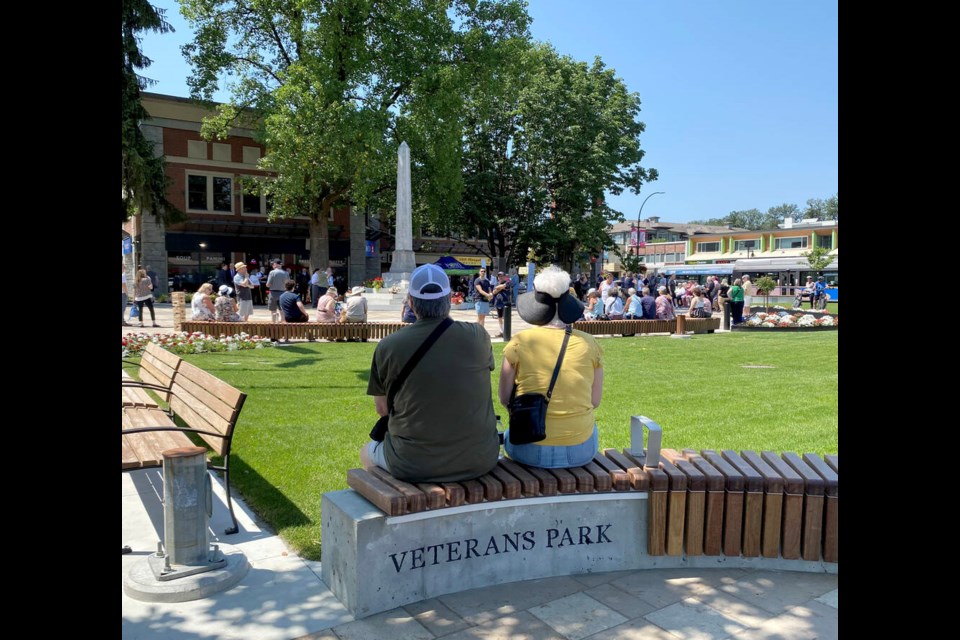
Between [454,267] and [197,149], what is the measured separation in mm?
16051

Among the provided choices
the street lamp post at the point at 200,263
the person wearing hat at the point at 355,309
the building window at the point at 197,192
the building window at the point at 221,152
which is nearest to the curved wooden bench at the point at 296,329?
the person wearing hat at the point at 355,309

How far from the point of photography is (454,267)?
43.9 m

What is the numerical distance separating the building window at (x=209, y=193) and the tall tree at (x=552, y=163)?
13072 millimetres

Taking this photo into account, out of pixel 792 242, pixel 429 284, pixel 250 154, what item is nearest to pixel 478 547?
pixel 429 284

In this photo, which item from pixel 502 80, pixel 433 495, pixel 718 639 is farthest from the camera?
pixel 502 80

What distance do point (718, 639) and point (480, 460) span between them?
1.41 metres

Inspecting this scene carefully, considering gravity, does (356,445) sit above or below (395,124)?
below

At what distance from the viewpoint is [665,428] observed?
749 cm

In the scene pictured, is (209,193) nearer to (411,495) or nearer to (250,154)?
(250,154)
